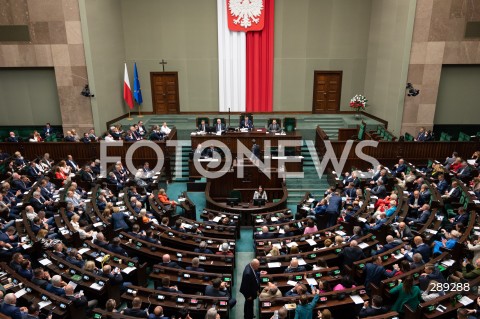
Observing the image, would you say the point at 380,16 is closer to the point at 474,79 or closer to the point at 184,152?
the point at 474,79

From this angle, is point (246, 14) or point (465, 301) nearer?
point (465, 301)

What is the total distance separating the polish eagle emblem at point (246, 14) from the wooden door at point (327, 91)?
4.26 metres

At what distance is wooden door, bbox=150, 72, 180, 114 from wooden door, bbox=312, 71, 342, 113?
775 cm

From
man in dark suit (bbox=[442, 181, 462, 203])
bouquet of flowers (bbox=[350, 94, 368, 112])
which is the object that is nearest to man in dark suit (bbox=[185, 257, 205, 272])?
man in dark suit (bbox=[442, 181, 462, 203])

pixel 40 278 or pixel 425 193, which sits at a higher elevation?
pixel 425 193

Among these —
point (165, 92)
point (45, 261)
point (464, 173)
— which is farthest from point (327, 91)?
point (45, 261)

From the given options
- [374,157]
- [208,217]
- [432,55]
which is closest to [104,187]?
[208,217]

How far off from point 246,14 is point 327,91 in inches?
238

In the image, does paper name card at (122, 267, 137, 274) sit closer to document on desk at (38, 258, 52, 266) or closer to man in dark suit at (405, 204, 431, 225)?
document on desk at (38, 258, 52, 266)

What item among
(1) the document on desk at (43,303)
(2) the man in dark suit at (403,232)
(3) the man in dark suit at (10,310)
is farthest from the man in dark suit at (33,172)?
(2) the man in dark suit at (403,232)

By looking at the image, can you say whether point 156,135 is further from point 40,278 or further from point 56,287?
point 56,287

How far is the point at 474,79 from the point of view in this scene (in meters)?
17.1

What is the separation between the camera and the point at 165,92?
20.5 metres

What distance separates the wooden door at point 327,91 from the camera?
20.3 meters
